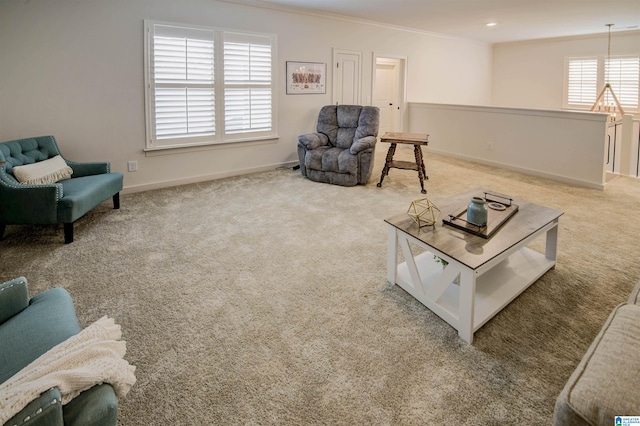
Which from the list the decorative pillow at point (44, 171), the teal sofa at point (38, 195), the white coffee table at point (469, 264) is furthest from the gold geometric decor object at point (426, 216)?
the decorative pillow at point (44, 171)

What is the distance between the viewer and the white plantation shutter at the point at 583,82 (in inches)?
324

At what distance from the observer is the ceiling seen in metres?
5.39

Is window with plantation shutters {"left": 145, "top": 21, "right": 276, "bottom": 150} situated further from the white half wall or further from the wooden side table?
the white half wall

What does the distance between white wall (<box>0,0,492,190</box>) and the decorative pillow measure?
636mm

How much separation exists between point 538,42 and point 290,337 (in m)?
9.77

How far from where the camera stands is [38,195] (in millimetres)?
3088

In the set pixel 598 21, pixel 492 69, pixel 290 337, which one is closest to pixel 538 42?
pixel 492 69

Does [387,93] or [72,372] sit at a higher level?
[387,93]

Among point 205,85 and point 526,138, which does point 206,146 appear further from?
point 526,138

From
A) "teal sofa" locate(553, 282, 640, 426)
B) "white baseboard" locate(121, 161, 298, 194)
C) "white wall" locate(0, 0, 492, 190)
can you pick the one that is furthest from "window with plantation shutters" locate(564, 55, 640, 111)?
"teal sofa" locate(553, 282, 640, 426)

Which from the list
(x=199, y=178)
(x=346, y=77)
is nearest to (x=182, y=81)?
(x=199, y=178)

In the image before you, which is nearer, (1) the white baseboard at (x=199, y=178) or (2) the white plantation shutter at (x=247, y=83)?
(1) the white baseboard at (x=199, y=178)

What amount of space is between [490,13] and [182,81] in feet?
16.0

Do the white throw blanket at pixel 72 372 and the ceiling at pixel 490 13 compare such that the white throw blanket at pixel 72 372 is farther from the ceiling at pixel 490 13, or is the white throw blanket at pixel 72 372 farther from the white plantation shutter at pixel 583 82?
the white plantation shutter at pixel 583 82
